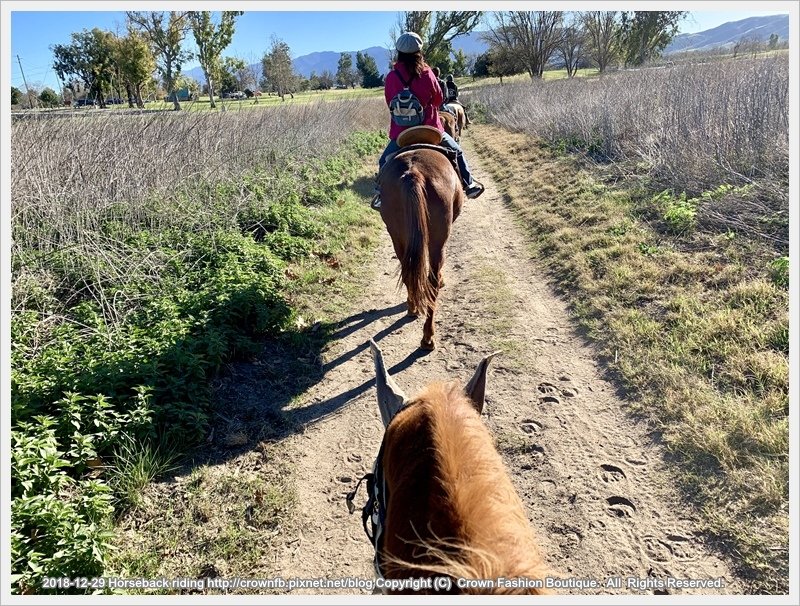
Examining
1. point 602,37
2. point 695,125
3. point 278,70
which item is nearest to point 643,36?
point 602,37

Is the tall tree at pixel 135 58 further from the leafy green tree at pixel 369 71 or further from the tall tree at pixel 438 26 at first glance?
the leafy green tree at pixel 369 71

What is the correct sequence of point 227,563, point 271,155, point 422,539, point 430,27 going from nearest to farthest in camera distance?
point 422,539
point 227,563
point 271,155
point 430,27

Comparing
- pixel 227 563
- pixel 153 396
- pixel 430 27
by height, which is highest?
pixel 430 27

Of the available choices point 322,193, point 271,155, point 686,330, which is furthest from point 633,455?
point 271,155

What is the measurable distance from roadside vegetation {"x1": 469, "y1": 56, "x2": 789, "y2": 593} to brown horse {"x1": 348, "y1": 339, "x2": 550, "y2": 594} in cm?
214

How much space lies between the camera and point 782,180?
6.20 m

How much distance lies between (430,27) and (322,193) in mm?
25526

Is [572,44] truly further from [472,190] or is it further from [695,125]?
[472,190]

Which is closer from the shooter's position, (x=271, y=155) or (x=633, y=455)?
(x=633, y=455)

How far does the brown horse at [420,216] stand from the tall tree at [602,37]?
38.2 m

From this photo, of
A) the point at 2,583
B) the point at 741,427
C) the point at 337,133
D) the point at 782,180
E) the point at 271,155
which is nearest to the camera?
the point at 2,583

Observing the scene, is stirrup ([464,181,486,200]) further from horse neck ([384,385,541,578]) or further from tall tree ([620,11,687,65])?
tall tree ([620,11,687,65])

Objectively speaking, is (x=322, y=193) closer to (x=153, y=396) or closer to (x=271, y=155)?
(x=271, y=155)

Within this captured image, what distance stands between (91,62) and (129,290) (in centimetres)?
914
